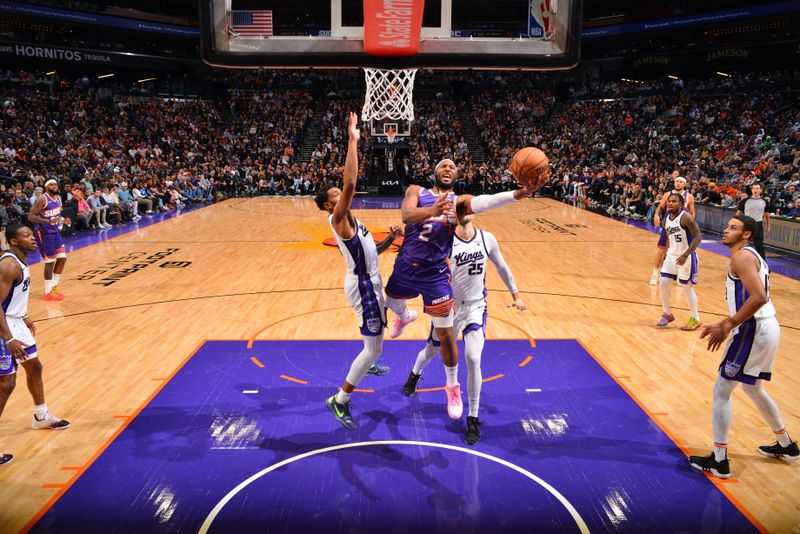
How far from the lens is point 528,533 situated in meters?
3.53

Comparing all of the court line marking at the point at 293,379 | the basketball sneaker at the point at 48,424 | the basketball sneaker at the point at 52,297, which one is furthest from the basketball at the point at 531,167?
the basketball sneaker at the point at 52,297

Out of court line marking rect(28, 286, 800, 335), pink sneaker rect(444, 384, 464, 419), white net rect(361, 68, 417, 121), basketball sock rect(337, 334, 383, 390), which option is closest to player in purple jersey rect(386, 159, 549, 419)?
pink sneaker rect(444, 384, 464, 419)

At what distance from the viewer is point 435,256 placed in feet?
15.0

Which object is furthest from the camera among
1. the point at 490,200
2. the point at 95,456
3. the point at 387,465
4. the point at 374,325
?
the point at 374,325

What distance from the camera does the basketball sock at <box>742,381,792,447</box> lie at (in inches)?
165

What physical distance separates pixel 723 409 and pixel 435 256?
227 centimetres

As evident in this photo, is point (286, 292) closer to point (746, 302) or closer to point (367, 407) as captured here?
point (367, 407)

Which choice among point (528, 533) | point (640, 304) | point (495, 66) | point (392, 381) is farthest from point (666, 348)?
point (495, 66)

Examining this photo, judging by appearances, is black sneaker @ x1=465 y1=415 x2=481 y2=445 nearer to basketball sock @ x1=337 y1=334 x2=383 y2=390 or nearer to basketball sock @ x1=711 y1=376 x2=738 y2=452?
basketball sock @ x1=337 y1=334 x2=383 y2=390

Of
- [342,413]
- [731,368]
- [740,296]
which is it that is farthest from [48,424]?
[740,296]

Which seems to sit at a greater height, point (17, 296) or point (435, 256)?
point (435, 256)

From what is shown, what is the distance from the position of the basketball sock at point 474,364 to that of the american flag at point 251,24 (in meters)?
6.07

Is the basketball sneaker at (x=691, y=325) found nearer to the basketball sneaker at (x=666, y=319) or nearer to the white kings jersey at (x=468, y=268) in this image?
the basketball sneaker at (x=666, y=319)

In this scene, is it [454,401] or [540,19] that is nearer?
[454,401]
